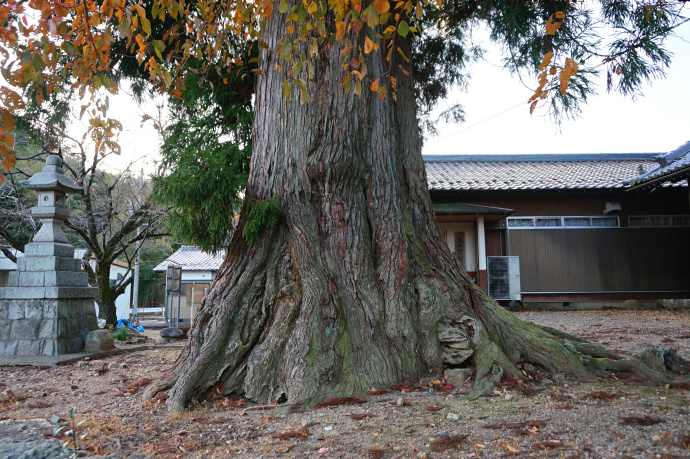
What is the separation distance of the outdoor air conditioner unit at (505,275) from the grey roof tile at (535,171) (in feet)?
6.74

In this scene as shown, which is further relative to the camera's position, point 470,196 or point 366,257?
point 470,196

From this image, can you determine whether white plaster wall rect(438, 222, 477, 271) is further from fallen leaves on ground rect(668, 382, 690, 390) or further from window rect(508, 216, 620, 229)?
fallen leaves on ground rect(668, 382, 690, 390)

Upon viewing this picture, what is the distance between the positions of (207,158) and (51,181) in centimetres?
414

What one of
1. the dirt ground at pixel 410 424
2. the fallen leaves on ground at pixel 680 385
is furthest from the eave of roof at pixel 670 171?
the dirt ground at pixel 410 424

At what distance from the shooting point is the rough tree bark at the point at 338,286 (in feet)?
12.5

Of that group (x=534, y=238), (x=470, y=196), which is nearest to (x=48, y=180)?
(x=470, y=196)

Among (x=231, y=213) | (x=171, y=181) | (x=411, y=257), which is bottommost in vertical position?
(x=411, y=257)

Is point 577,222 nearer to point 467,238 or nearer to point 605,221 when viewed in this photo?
point 605,221

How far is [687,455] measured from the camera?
7.62 ft

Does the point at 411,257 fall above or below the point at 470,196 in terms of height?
below

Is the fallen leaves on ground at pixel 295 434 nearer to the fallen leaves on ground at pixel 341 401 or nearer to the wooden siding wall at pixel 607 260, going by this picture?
the fallen leaves on ground at pixel 341 401

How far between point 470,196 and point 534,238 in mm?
2142

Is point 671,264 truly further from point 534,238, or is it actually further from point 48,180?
point 48,180

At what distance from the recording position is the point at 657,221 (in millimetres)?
13188
